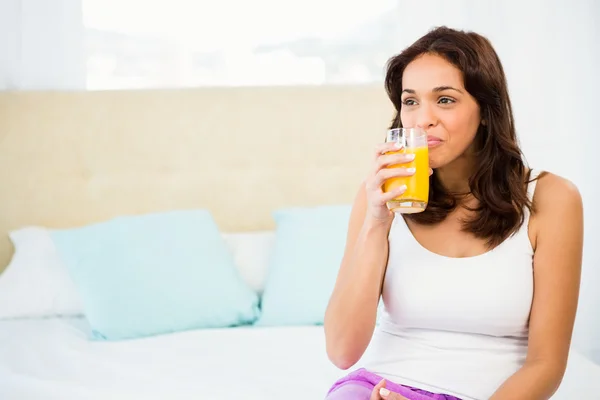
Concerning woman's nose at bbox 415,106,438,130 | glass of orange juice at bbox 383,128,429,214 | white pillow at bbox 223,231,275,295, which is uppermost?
woman's nose at bbox 415,106,438,130

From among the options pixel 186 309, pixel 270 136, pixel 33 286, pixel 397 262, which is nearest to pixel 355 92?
pixel 270 136

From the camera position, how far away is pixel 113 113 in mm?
3260

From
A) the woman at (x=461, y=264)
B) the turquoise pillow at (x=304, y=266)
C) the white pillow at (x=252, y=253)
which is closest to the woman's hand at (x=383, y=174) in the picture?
the woman at (x=461, y=264)

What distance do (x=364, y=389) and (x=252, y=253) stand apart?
1533 mm

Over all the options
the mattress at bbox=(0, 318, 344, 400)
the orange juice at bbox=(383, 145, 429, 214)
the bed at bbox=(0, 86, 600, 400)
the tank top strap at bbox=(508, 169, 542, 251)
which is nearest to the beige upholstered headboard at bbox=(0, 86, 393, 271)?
the bed at bbox=(0, 86, 600, 400)

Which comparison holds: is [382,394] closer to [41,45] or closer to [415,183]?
[415,183]

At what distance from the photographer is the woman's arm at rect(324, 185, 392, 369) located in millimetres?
1571

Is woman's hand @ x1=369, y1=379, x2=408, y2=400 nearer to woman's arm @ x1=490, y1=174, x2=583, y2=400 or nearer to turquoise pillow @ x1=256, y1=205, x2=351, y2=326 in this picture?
woman's arm @ x1=490, y1=174, x2=583, y2=400

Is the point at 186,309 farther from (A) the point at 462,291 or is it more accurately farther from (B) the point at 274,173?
(A) the point at 462,291

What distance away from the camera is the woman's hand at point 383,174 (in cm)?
144

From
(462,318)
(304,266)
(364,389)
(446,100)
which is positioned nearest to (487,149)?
(446,100)

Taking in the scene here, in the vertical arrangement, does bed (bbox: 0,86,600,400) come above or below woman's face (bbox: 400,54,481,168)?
below

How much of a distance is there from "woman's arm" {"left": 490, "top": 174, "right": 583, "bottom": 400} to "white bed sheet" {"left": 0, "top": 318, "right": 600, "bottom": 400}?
0.45 metres

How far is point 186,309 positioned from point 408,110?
4.41ft
